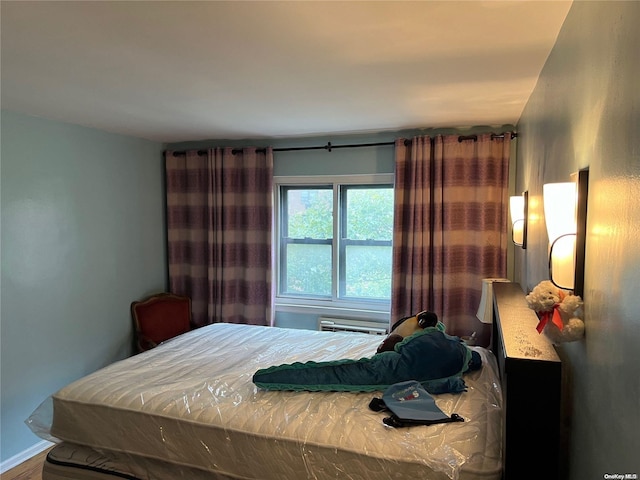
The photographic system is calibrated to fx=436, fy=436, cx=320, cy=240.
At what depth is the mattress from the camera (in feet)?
5.60

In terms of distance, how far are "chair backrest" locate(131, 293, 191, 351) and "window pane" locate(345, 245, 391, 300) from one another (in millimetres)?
1578

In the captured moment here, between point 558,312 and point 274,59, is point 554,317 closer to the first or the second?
point 558,312

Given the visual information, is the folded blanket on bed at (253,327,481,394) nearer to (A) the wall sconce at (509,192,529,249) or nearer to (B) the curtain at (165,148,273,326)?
(A) the wall sconce at (509,192,529,249)

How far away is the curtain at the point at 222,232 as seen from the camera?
407 cm

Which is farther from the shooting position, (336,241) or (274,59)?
(336,241)

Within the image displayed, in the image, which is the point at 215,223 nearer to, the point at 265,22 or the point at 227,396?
the point at 227,396

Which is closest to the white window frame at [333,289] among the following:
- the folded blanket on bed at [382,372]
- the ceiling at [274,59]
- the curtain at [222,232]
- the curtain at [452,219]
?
the curtain at [222,232]

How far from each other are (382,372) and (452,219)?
5.59 ft

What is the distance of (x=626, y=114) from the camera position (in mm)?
920

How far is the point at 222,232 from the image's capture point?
416cm

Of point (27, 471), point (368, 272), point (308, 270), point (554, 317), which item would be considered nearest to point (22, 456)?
point (27, 471)

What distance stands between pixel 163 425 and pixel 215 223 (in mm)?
2403

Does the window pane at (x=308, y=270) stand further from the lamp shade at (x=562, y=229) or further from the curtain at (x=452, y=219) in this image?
the lamp shade at (x=562, y=229)

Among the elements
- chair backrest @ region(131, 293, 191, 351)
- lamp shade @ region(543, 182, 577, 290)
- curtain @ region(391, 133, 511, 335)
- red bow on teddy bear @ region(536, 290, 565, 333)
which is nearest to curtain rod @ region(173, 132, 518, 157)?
curtain @ region(391, 133, 511, 335)
